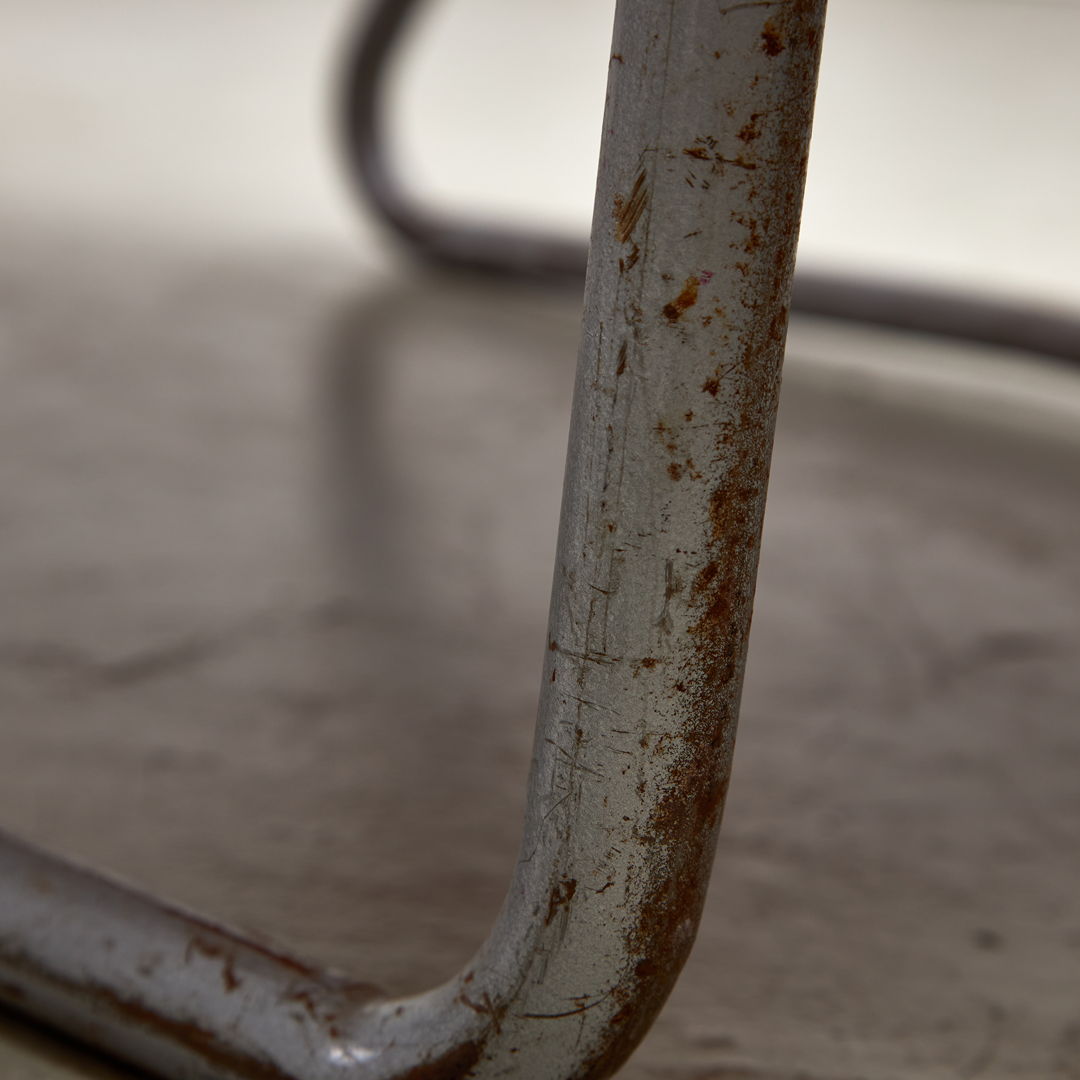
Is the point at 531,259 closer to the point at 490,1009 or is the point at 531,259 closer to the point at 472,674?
the point at 472,674

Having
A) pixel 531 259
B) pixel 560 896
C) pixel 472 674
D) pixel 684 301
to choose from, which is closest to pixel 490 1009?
pixel 560 896

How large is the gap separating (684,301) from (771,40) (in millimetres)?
72

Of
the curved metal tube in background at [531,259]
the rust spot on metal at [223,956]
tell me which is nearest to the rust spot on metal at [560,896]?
the rust spot on metal at [223,956]

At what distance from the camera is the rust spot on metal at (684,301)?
0.41 meters

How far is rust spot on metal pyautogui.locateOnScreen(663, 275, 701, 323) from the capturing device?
41 cm

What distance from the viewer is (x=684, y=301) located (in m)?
0.42

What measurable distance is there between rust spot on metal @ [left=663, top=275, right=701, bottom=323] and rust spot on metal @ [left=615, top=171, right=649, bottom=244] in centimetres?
2

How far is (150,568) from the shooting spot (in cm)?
105

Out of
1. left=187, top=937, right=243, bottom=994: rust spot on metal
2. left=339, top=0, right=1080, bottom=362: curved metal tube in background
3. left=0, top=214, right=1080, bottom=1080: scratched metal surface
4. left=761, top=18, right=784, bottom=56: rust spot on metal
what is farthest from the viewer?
left=339, top=0, right=1080, bottom=362: curved metal tube in background

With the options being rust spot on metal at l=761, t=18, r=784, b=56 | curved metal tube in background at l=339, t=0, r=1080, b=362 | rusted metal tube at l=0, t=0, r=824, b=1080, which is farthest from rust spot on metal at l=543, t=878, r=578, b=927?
curved metal tube in background at l=339, t=0, r=1080, b=362

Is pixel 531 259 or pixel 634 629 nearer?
pixel 634 629

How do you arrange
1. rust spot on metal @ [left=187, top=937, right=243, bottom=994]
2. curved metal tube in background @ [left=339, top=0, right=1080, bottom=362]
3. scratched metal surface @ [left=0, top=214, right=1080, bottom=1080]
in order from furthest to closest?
curved metal tube in background @ [left=339, top=0, right=1080, bottom=362] < scratched metal surface @ [left=0, top=214, right=1080, bottom=1080] < rust spot on metal @ [left=187, top=937, right=243, bottom=994]

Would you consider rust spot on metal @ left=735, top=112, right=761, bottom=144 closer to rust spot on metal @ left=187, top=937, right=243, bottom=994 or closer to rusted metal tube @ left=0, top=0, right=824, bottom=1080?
rusted metal tube @ left=0, top=0, right=824, bottom=1080

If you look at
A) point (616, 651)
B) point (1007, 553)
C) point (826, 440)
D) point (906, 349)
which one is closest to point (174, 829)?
point (616, 651)
